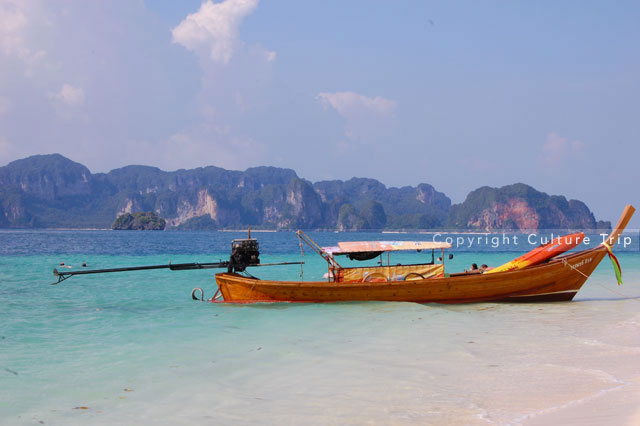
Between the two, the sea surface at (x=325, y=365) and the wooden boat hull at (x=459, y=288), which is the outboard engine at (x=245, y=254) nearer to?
the wooden boat hull at (x=459, y=288)

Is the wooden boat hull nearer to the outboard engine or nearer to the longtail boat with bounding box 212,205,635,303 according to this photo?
the longtail boat with bounding box 212,205,635,303

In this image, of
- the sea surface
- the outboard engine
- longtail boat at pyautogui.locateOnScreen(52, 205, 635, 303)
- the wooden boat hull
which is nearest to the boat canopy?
longtail boat at pyautogui.locateOnScreen(52, 205, 635, 303)

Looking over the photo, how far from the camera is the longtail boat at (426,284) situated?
51.6 feet

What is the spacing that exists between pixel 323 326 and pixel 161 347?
151 inches

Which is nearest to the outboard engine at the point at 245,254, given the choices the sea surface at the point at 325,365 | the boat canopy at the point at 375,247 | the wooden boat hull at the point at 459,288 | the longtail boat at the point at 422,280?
→ the longtail boat at the point at 422,280

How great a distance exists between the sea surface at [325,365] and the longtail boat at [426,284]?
0.37 m

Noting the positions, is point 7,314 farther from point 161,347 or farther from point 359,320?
point 359,320

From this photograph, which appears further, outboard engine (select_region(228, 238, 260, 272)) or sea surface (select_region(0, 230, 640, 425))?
outboard engine (select_region(228, 238, 260, 272))

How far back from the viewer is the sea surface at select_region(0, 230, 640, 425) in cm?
639

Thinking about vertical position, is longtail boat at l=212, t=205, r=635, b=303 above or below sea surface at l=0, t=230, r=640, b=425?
above

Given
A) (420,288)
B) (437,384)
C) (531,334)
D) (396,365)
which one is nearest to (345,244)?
(420,288)

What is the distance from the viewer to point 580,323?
12789 mm

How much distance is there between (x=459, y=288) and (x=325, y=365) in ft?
25.7

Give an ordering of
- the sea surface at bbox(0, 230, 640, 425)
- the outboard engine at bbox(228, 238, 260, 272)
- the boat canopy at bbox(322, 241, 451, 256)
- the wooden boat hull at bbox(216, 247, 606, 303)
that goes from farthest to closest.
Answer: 1. the outboard engine at bbox(228, 238, 260, 272)
2. the boat canopy at bbox(322, 241, 451, 256)
3. the wooden boat hull at bbox(216, 247, 606, 303)
4. the sea surface at bbox(0, 230, 640, 425)
